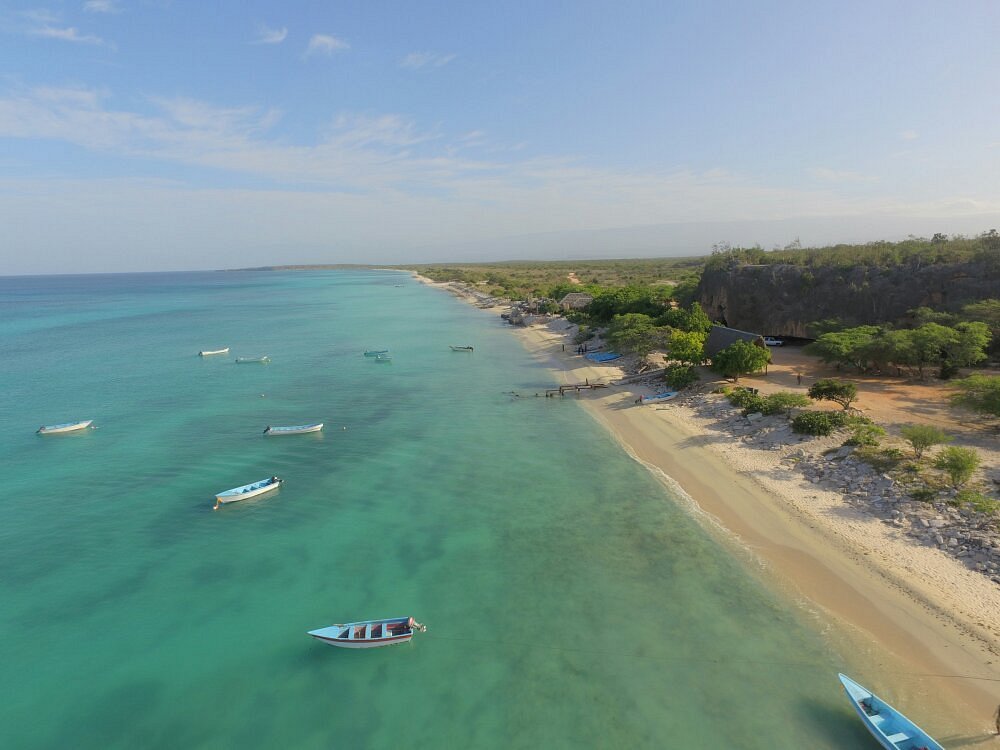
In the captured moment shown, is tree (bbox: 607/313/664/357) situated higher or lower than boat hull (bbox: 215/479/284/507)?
higher

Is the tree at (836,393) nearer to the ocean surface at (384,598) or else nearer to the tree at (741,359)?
the tree at (741,359)

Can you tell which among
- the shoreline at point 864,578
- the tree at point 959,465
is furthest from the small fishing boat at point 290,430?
the tree at point 959,465

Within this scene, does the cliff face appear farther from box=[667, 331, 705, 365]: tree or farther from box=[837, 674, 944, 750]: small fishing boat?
box=[837, 674, 944, 750]: small fishing boat

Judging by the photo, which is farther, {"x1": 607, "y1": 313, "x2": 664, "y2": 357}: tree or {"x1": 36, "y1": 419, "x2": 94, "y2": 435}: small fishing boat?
{"x1": 607, "y1": 313, "x2": 664, "y2": 357}: tree

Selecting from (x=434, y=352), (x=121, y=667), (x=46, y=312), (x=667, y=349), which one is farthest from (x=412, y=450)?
(x=46, y=312)

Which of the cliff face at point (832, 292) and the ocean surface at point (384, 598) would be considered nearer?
the ocean surface at point (384, 598)

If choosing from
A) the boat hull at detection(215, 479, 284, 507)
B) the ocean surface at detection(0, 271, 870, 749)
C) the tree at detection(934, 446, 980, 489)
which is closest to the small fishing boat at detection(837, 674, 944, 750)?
the ocean surface at detection(0, 271, 870, 749)

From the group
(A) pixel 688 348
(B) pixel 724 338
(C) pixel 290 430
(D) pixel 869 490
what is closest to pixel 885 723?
(D) pixel 869 490
